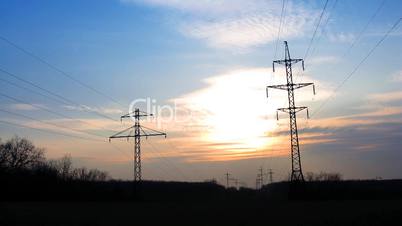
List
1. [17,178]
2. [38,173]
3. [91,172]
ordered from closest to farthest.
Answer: [17,178]
[38,173]
[91,172]

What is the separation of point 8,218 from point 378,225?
24.5m

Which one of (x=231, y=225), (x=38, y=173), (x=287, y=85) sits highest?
(x=287, y=85)

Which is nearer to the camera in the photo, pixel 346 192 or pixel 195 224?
pixel 195 224

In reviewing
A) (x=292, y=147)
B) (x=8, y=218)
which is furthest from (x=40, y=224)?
(x=292, y=147)

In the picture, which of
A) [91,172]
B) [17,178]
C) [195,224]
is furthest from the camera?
[91,172]

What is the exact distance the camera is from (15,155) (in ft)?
391

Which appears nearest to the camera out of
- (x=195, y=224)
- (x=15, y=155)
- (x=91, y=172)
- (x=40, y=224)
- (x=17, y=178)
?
(x=40, y=224)

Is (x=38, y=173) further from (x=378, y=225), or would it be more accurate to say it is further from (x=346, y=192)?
(x=378, y=225)

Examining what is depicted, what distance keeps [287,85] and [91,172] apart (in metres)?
109

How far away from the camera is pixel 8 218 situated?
125ft

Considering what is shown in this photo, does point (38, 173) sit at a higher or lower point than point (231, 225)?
higher

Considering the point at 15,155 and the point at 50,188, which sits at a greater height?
the point at 15,155

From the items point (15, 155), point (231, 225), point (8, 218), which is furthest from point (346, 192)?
point (15, 155)

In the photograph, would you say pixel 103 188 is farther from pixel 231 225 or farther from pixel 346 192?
pixel 231 225
